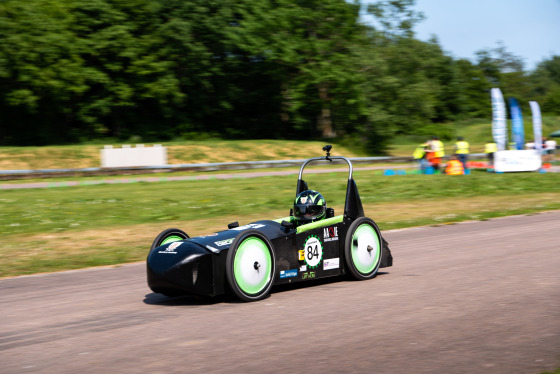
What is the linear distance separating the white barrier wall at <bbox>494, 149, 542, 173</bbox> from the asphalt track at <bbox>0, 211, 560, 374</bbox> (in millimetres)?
20522

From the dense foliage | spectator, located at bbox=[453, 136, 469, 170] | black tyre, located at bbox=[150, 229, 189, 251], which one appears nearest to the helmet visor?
black tyre, located at bbox=[150, 229, 189, 251]

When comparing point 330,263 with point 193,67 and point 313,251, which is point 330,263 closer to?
point 313,251

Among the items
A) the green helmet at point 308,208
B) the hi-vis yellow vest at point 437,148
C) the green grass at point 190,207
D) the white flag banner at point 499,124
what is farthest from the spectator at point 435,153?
the green helmet at point 308,208

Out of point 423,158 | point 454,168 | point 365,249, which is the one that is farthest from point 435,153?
point 365,249

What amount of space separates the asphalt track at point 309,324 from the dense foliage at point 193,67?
3731 cm

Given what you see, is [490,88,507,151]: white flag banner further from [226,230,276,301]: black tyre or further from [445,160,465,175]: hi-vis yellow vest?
[226,230,276,301]: black tyre

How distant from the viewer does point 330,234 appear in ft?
26.5

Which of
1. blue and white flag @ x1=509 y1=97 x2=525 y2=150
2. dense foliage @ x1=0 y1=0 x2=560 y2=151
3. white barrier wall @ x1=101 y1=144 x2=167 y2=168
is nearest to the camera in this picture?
blue and white flag @ x1=509 y1=97 x2=525 y2=150

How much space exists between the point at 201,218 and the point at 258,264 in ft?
30.0

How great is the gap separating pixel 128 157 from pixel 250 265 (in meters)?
28.3

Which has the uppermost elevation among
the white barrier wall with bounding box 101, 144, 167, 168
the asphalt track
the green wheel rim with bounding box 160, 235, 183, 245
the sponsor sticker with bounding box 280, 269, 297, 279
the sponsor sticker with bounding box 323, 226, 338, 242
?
the white barrier wall with bounding box 101, 144, 167, 168

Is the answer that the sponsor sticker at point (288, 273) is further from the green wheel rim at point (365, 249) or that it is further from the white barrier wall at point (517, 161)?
the white barrier wall at point (517, 161)

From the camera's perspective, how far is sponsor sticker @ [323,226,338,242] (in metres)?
8.01

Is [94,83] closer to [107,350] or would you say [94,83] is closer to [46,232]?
[46,232]
